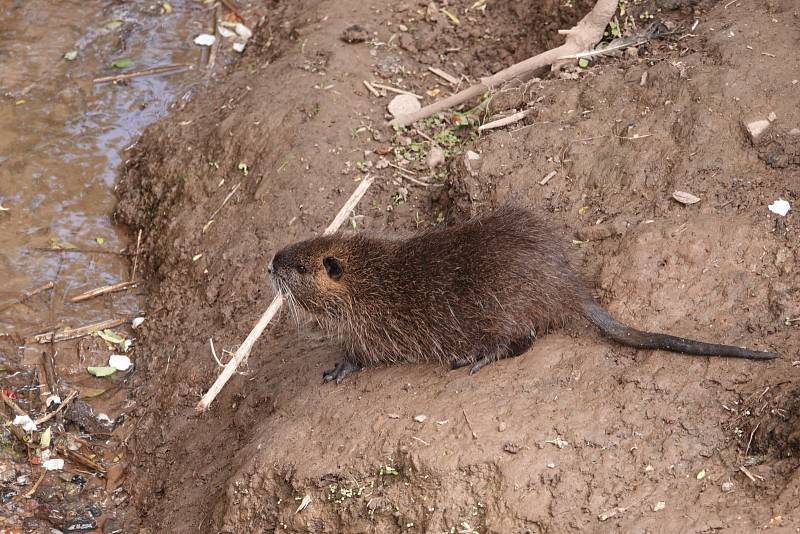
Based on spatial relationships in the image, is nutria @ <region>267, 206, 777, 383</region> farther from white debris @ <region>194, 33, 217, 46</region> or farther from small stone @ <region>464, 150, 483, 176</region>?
white debris @ <region>194, 33, 217, 46</region>

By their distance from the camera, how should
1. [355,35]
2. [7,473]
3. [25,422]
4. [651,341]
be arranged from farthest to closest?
[355,35] < [25,422] < [7,473] < [651,341]

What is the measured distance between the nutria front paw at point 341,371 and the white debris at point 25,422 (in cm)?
200

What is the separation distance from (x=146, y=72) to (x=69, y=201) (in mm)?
1732

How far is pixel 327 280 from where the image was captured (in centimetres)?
480

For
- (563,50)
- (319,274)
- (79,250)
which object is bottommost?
(79,250)

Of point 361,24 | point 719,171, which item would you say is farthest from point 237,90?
point 719,171

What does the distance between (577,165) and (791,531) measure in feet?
8.04

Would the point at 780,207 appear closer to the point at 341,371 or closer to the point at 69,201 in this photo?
the point at 341,371

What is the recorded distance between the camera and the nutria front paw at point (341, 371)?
188 inches

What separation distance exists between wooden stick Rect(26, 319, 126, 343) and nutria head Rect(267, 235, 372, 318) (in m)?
1.90

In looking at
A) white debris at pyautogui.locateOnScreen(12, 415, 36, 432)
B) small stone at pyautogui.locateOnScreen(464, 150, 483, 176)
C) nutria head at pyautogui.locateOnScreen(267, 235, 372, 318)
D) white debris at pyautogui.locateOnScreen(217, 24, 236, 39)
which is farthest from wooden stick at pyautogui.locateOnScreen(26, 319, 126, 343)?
white debris at pyautogui.locateOnScreen(217, 24, 236, 39)

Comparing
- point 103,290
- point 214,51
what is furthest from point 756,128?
point 214,51

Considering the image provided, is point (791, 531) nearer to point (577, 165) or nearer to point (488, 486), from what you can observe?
point (488, 486)

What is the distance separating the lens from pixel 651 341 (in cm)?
403
